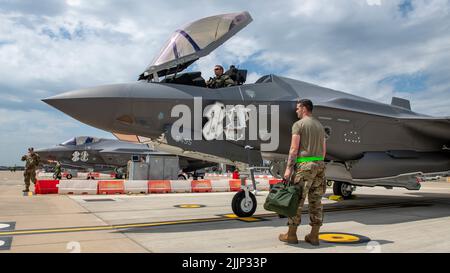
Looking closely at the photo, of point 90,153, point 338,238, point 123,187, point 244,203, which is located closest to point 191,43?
point 244,203

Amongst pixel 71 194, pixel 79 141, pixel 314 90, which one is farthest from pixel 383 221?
pixel 79 141

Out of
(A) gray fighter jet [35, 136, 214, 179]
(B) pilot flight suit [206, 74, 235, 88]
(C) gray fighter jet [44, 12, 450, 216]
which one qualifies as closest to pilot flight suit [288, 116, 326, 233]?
(C) gray fighter jet [44, 12, 450, 216]

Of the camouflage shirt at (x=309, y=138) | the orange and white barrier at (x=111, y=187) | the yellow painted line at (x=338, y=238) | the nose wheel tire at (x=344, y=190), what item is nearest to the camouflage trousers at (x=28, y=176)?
the orange and white barrier at (x=111, y=187)

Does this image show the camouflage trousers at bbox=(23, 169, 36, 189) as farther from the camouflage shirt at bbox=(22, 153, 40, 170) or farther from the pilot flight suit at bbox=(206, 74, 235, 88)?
the pilot flight suit at bbox=(206, 74, 235, 88)

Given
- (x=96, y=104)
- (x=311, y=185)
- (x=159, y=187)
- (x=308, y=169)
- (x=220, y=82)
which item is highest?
(x=220, y=82)

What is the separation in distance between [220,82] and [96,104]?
2.71 metres

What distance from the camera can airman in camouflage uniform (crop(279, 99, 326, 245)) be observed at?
447 centimetres

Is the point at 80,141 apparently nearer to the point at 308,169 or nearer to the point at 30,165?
the point at 30,165

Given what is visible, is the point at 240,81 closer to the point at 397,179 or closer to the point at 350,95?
the point at 350,95

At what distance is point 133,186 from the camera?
47.8 ft

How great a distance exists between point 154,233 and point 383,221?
4512 millimetres

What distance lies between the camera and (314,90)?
828cm

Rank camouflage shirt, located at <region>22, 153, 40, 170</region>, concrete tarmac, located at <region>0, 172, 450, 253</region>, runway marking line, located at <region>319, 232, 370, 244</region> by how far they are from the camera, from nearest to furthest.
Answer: concrete tarmac, located at <region>0, 172, 450, 253</region>, runway marking line, located at <region>319, 232, 370, 244</region>, camouflage shirt, located at <region>22, 153, 40, 170</region>

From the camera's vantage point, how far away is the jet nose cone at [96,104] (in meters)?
5.32
